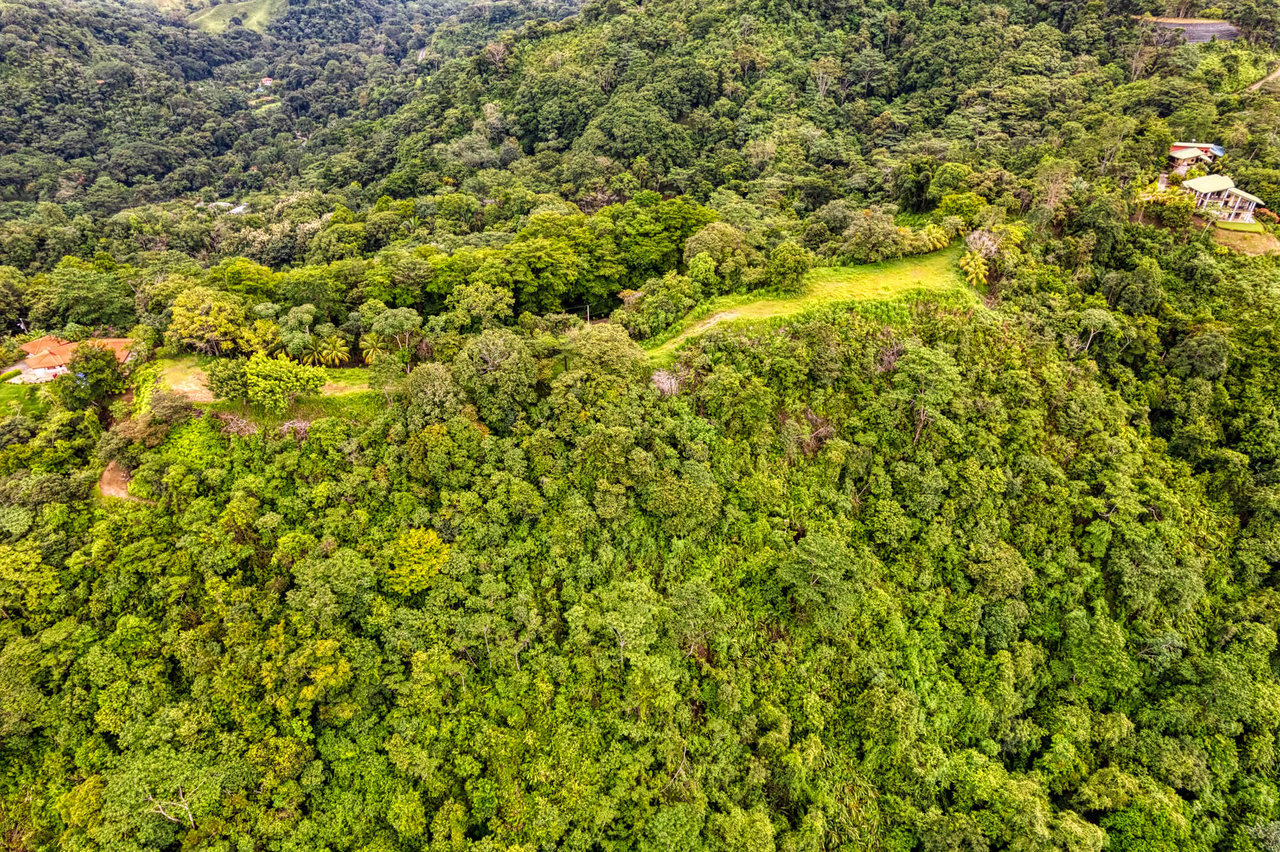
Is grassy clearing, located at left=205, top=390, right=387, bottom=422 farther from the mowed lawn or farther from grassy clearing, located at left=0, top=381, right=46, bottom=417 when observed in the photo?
grassy clearing, located at left=0, top=381, right=46, bottom=417

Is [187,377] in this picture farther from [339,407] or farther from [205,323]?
[339,407]

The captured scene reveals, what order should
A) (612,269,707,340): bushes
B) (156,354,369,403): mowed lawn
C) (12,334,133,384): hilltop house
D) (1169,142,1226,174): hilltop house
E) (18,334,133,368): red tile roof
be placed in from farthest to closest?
(1169,142,1226,174): hilltop house → (612,269,707,340): bushes → (18,334,133,368): red tile roof → (12,334,133,384): hilltop house → (156,354,369,403): mowed lawn

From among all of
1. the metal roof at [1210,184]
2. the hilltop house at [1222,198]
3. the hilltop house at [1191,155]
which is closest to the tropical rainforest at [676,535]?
the hilltop house at [1191,155]

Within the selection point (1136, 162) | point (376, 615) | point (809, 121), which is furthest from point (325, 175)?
point (1136, 162)

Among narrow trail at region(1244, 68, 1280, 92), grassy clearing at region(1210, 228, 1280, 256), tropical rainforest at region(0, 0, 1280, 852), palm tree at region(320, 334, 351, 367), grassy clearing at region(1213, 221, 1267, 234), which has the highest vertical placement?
narrow trail at region(1244, 68, 1280, 92)

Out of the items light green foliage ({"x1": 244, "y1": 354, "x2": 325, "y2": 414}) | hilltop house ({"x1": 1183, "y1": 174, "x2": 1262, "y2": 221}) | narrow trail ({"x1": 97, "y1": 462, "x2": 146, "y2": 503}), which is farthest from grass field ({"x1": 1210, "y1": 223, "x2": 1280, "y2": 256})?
narrow trail ({"x1": 97, "y1": 462, "x2": 146, "y2": 503})
